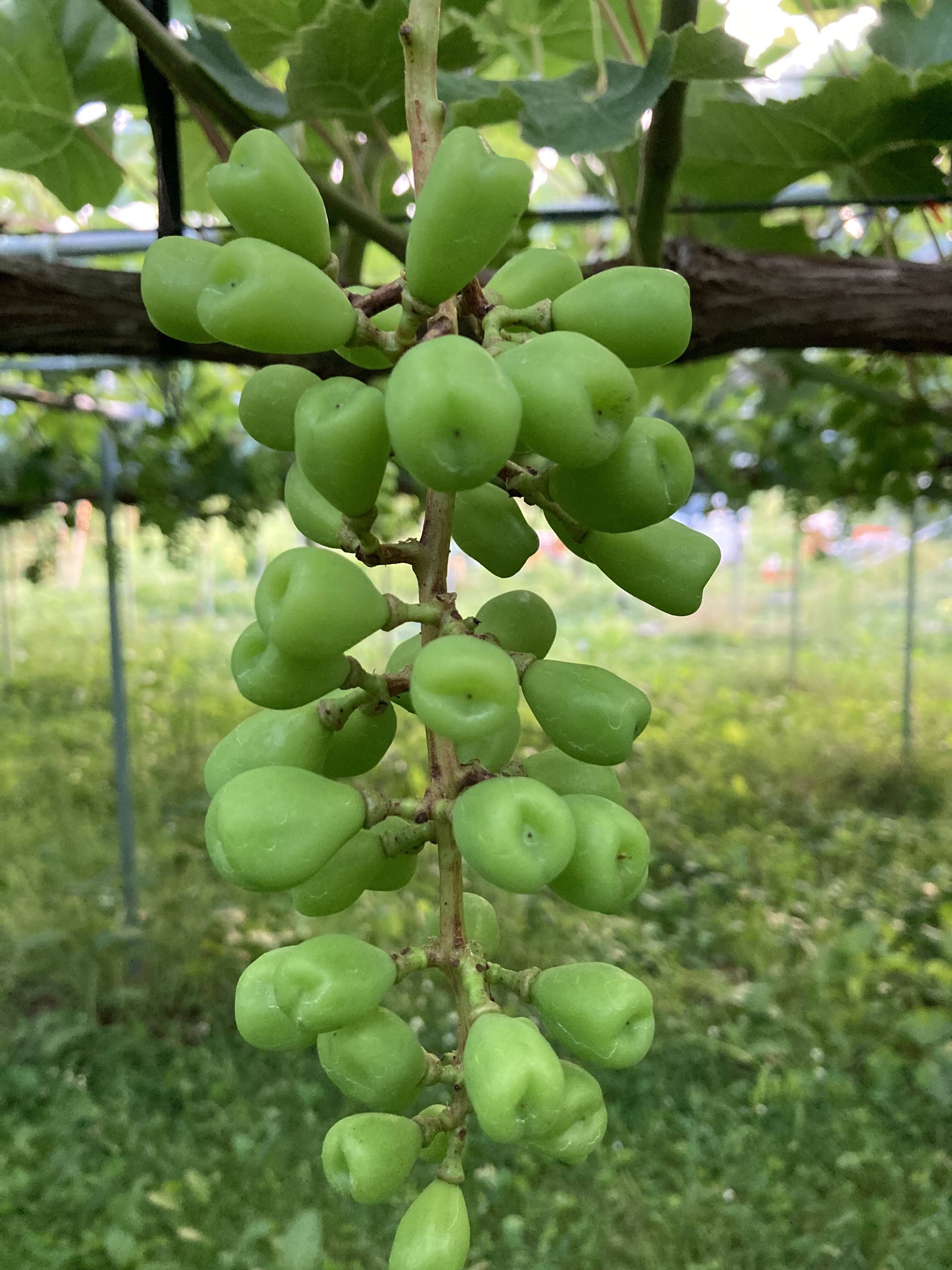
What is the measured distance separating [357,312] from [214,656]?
7.19 m

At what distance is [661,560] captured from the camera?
578 millimetres

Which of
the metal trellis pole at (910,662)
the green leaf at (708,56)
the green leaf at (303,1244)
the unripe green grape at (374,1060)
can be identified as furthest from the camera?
the metal trellis pole at (910,662)

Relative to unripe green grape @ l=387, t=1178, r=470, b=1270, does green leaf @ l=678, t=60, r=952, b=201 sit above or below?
above

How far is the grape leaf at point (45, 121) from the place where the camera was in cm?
122

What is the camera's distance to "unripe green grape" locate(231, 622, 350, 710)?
0.52 metres

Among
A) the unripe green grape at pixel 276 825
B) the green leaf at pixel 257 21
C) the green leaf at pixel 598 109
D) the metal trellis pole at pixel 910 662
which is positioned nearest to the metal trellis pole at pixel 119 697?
the green leaf at pixel 257 21

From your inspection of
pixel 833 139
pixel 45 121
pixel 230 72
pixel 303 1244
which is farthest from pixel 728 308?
pixel 303 1244

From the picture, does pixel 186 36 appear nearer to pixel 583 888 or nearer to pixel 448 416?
pixel 448 416

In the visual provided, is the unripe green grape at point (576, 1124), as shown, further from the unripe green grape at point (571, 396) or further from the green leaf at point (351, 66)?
the green leaf at point (351, 66)

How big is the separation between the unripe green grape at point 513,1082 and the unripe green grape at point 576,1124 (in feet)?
0.11

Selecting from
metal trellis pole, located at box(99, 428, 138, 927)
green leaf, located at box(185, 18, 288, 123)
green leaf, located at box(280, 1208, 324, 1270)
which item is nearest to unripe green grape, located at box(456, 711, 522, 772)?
green leaf, located at box(185, 18, 288, 123)

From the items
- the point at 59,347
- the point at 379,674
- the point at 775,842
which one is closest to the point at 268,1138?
the point at 59,347

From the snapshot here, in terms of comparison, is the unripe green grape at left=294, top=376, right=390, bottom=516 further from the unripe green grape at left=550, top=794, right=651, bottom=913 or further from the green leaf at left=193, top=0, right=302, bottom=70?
the green leaf at left=193, top=0, right=302, bottom=70

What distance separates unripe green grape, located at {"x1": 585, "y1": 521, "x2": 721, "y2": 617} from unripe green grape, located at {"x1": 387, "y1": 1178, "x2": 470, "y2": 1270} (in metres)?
0.36
